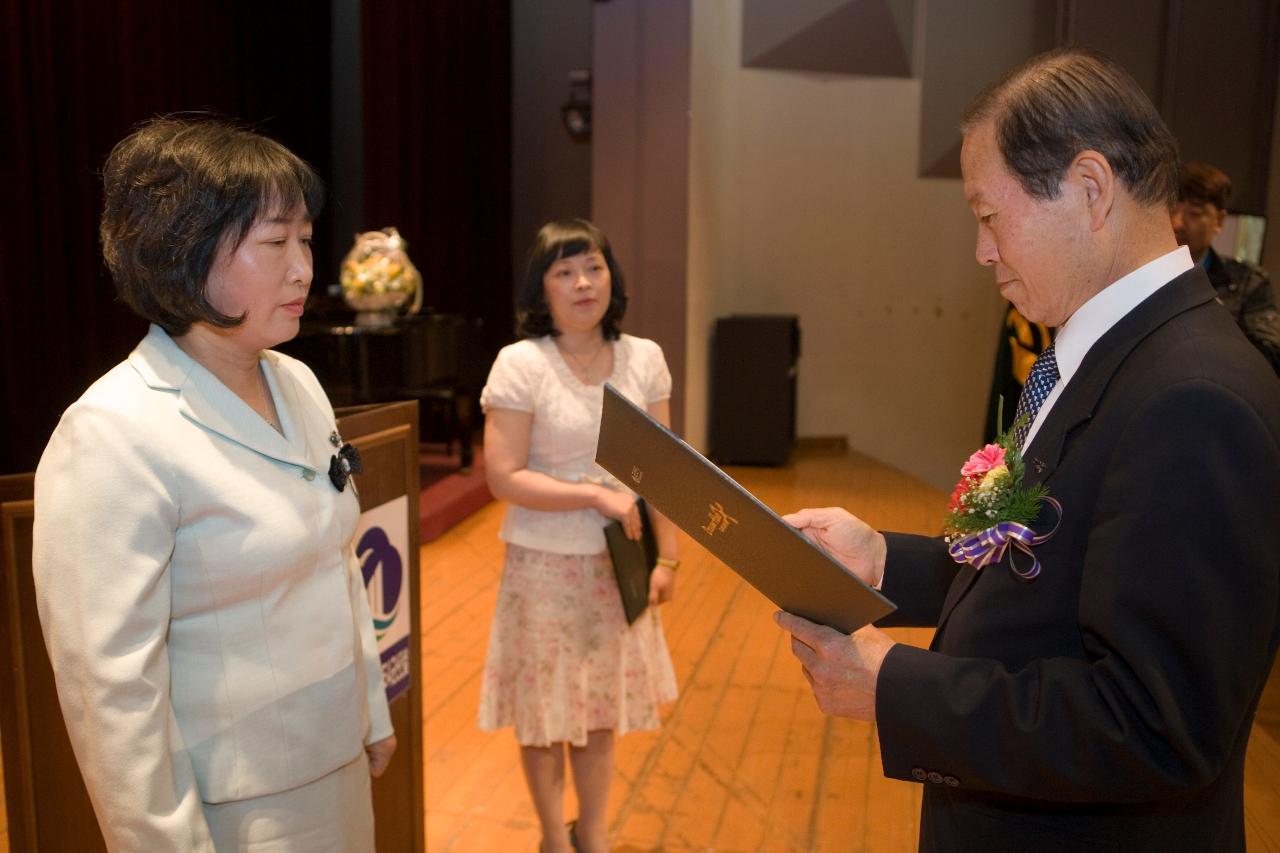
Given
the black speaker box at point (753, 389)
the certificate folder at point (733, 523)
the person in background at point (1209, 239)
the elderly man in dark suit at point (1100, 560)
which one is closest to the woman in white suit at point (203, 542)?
the certificate folder at point (733, 523)

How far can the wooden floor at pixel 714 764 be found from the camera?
284 centimetres

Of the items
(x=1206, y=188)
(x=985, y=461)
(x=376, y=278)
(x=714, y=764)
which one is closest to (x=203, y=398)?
(x=985, y=461)

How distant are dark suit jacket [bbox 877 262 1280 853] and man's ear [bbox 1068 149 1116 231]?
0.12m

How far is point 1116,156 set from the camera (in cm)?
115

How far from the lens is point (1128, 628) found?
1026 millimetres

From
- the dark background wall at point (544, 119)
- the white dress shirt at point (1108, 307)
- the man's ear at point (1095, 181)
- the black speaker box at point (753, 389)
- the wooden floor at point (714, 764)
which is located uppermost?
the dark background wall at point (544, 119)

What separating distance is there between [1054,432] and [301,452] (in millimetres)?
1051

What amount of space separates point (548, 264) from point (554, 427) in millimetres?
422

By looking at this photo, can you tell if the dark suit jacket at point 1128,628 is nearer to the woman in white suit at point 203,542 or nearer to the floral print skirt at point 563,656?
the woman in white suit at point 203,542

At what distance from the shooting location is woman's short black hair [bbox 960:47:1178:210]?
1149mm

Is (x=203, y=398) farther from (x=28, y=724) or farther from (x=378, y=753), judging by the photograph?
(x=378, y=753)

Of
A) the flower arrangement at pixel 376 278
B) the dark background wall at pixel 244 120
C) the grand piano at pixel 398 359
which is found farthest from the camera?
the flower arrangement at pixel 376 278

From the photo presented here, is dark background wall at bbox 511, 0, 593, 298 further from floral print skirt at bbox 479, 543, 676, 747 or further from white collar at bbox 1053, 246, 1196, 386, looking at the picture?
white collar at bbox 1053, 246, 1196, 386

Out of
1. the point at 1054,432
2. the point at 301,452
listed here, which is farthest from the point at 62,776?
the point at 1054,432
